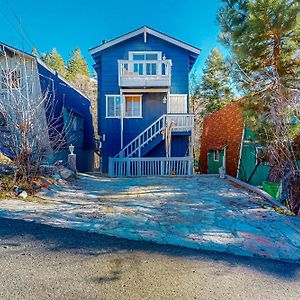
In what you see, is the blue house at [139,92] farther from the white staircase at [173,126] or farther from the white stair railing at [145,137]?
the white staircase at [173,126]

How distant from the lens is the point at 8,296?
6.90ft

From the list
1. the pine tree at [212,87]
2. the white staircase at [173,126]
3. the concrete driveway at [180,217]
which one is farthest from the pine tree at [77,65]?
the concrete driveway at [180,217]

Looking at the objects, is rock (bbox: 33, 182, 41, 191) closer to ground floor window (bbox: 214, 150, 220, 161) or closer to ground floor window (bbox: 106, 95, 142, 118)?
ground floor window (bbox: 106, 95, 142, 118)

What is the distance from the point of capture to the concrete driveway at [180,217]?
3439 millimetres

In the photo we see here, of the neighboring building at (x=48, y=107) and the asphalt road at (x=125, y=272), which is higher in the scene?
the neighboring building at (x=48, y=107)

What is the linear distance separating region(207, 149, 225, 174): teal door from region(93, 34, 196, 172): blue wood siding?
2455 mm

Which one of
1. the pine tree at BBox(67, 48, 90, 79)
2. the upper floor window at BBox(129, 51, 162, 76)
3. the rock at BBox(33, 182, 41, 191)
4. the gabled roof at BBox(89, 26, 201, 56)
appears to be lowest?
the rock at BBox(33, 182, 41, 191)

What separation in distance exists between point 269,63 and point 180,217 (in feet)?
17.0

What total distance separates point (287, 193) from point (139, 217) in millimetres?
4051

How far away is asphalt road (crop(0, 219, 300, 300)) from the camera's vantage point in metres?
2.24

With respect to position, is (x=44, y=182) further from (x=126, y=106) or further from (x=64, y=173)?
(x=126, y=106)

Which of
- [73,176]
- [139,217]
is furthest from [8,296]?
[73,176]

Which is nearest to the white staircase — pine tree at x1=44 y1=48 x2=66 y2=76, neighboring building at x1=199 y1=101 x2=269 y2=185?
neighboring building at x1=199 y1=101 x2=269 y2=185

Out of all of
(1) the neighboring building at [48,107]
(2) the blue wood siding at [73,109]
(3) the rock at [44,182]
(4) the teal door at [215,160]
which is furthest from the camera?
(4) the teal door at [215,160]
